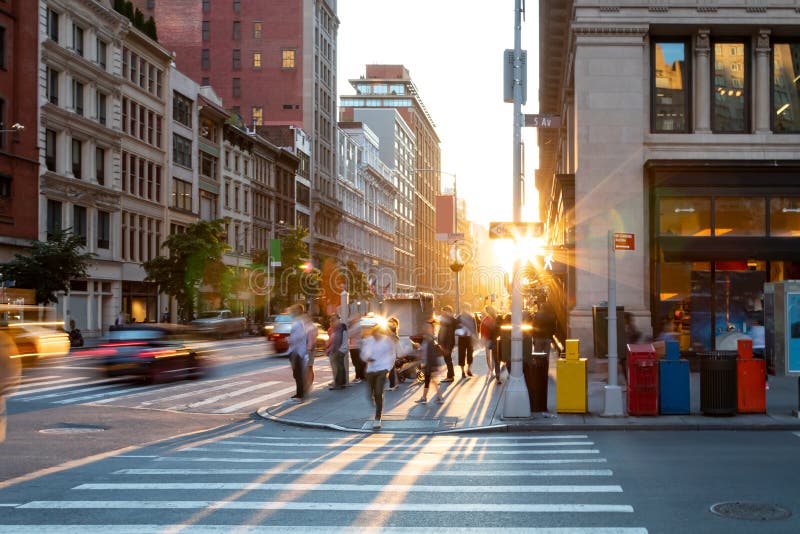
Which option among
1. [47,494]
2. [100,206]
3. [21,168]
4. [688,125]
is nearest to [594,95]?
[688,125]

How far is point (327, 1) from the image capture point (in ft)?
334

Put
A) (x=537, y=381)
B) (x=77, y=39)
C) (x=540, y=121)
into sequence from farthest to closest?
(x=77, y=39), (x=540, y=121), (x=537, y=381)

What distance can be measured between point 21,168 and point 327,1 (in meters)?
62.7

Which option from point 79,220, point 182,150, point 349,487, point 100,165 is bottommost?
point 349,487

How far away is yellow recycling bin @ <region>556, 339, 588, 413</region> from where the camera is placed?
53.9ft

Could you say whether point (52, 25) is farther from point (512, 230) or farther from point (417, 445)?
point (417, 445)

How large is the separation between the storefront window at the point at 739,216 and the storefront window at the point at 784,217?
27 cm

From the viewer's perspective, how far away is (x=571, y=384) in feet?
54.4

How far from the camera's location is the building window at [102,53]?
177ft

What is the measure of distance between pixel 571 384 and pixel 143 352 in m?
12.0

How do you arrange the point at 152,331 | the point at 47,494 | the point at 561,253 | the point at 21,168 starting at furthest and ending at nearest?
the point at 21,168, the point at 561,253, the point at 152,331, the point at 47,494

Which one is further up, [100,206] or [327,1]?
[327,1]

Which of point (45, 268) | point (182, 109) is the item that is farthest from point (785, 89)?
point (182, 109)

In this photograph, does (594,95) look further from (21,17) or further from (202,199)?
(202,199)
